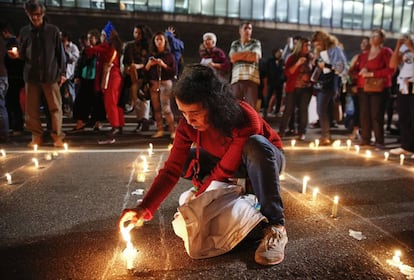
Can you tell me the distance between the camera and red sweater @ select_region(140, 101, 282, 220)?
226 centimetres

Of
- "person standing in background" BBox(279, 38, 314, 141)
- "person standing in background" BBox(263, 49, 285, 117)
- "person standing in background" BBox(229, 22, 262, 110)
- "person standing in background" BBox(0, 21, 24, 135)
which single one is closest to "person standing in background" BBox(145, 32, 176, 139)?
"person standing in background" BBox(229, 22, 262, 110)

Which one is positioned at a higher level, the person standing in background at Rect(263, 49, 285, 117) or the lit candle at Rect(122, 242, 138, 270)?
the person standing in background at Rect(263, 49, 285, 117)

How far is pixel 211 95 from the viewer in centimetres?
206

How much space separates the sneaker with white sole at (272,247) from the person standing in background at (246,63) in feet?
14.1

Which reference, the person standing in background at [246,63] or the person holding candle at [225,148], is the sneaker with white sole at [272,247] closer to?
the person holding candle at [225,148]

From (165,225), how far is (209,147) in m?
0.72

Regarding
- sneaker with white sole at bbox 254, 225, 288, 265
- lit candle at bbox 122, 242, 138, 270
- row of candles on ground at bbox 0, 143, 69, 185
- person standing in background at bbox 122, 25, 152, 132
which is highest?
person standing in background at bbox 122, 25, 152, 132

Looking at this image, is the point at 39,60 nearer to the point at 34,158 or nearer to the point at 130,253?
the point at 34,158

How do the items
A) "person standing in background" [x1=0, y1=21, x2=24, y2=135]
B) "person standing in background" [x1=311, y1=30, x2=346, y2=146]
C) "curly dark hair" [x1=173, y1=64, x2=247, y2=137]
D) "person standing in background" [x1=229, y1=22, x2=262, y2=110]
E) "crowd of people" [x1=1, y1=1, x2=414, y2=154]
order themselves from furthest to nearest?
"person standing in background" [x1=0, y1=21, x2=24, y2=135]
"person standing in background" [x1=229, y1=22, x2=262, y2=110]
"person standing in background" [x1=311, y1=30, x2=346, y2=146]
"crowd of people" [x1=1, y1=1, x2=414, y2=154]
"curly dark hair" [x1=173, y1=64, x2=247, y2=137]

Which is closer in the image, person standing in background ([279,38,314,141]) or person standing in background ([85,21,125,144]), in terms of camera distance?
person standing in background ([85,21,125,144])

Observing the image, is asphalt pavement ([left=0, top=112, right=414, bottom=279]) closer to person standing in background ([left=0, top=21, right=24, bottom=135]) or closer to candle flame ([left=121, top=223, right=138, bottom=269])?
candle flame ([left=121, top=223, right=138, bottom=269])

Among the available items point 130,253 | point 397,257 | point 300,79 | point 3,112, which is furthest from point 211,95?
point 3,112

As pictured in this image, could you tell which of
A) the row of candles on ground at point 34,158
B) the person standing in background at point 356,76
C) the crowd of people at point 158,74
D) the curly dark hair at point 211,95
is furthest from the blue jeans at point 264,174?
the person standing in background at point 356,76

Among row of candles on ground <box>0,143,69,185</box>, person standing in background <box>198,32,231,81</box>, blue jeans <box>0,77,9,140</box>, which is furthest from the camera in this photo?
person standing in background <box>198,32,231,81</box>
